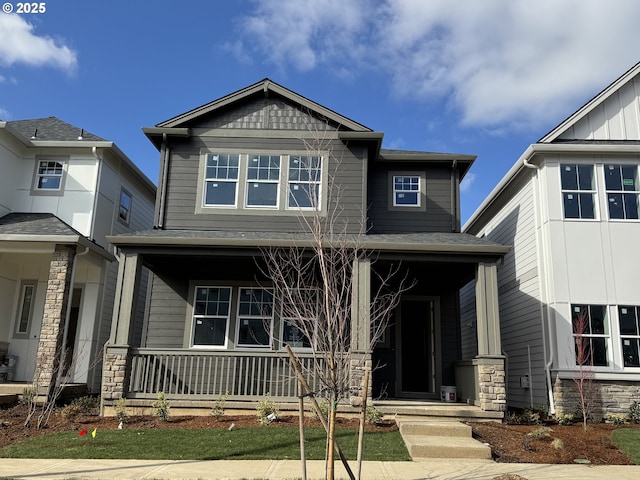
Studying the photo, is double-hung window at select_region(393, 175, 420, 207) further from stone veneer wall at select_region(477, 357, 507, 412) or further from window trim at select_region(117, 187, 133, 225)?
window trim at select_region(117, 187, 133, 225)

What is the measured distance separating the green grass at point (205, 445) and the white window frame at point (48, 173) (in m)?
7.63

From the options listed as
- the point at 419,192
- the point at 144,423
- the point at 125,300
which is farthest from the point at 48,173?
the point at 419,192

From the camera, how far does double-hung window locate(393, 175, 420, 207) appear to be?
1288 cm

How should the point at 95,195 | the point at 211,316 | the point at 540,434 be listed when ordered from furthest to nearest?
1. the point at 95,195
2. the point at 211,316
3. the point at 540,434

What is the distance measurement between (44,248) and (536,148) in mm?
11566

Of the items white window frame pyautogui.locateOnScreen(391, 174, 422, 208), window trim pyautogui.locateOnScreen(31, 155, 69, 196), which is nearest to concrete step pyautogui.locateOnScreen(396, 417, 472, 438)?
white window frame pyautogui.locateOnScreen(391, 174, 422, 208)

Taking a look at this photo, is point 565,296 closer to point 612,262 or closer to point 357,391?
point 612,262

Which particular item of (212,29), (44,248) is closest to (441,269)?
(212,29)

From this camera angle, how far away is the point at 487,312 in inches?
387

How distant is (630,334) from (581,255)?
1931 mm

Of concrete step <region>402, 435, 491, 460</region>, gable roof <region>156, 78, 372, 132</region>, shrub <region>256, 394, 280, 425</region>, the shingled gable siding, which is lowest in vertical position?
concrete step <region>402, 435, 491, 460</region>

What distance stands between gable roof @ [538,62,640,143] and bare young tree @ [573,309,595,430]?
4.32 meters

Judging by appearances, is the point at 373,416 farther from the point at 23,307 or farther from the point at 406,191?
the point at 23,307

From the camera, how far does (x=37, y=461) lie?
6664 mm
